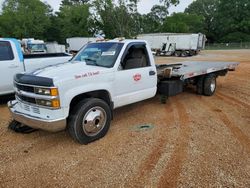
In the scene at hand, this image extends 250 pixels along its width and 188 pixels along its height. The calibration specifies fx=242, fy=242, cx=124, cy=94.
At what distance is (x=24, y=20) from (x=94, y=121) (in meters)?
56.9

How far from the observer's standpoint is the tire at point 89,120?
4227mm

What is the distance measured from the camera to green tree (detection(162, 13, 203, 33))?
2527 inches

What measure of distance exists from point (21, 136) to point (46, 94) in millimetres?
1636

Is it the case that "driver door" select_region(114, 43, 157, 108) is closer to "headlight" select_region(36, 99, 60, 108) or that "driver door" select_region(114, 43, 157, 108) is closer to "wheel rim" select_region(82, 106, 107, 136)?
"wheel rim" select_region(82, 106, 107, 136)

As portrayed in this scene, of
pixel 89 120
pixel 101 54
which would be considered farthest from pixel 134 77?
pixel 89 120

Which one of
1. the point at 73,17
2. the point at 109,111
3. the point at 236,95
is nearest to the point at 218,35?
the point at 73,17

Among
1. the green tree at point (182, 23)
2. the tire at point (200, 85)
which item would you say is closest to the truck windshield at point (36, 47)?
the tire at point (200, 85)

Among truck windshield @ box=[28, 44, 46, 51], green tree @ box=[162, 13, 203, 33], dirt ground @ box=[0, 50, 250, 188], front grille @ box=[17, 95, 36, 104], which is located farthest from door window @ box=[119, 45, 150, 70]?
green tree @ box=[162, 13, 203, 33]

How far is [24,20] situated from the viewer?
54.1 m

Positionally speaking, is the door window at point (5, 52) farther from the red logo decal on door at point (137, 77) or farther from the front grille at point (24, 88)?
the red logo decal on door at point (137, 77)

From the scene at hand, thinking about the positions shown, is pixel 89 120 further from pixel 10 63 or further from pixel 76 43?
pixel 76 43

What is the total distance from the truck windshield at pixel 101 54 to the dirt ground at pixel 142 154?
146 cm

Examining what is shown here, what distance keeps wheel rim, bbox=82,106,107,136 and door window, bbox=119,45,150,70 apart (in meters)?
1.02

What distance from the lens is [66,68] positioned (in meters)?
4.52
